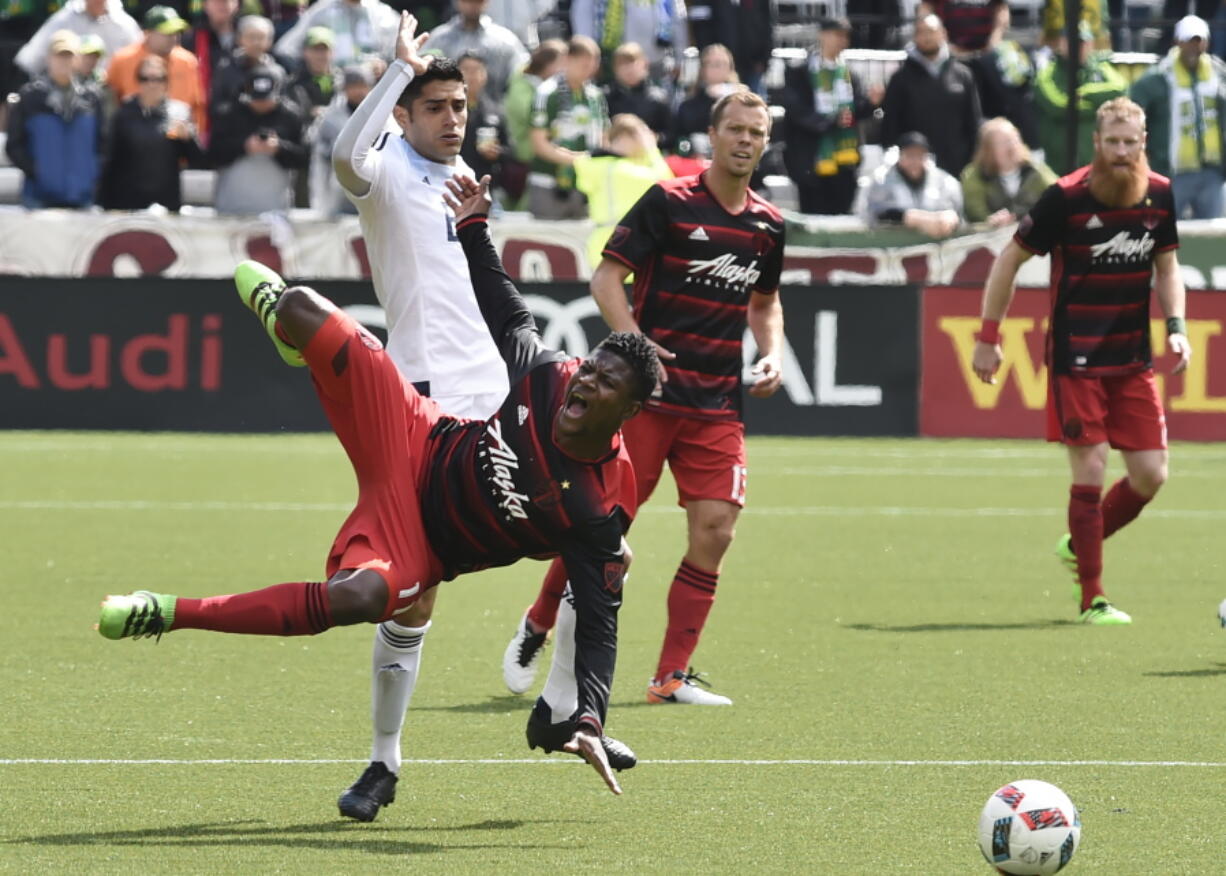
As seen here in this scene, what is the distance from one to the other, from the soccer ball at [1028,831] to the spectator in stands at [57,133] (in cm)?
1422

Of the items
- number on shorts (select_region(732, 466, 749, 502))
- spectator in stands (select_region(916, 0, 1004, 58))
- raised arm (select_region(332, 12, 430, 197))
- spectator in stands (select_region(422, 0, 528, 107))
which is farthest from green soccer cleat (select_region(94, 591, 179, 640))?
spectator in stands (select_region(916, 0, 1004, 58))

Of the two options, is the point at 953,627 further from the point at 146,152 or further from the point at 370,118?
the point at 146,152

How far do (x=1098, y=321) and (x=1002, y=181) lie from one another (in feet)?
28.5

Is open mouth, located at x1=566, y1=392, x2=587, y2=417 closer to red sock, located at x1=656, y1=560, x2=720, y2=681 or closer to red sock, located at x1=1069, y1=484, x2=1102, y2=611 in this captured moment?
red sock, located at x1=656, y1=560, x2=720, y2=681

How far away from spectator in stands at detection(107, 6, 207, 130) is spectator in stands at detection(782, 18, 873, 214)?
201 inches

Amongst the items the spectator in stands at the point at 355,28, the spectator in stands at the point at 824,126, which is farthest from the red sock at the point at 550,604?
the spectator in stands at the point at 824,126

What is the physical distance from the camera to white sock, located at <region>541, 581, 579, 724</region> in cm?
667

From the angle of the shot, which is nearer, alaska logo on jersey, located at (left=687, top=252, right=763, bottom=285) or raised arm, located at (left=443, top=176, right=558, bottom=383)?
raised arm, located at (left=443, top=176, right=558, bottom=383)

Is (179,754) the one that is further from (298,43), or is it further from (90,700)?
(298,43)

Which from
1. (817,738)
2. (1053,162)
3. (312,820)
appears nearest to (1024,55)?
(1053,162)

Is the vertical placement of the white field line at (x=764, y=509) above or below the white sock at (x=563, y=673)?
below

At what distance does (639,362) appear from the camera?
222 inches

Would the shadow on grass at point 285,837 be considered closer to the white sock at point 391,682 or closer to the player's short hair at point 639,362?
the white sock at point 391,682

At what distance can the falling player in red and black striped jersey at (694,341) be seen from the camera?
8.11m
